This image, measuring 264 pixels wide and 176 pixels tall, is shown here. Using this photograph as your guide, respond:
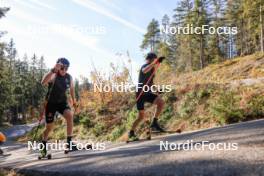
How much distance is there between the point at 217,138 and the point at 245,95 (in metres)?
6.26

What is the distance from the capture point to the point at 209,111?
13.4 m

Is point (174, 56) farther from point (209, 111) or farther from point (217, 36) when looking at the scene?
point (209, 111)

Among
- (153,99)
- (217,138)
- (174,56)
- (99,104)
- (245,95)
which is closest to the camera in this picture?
(217,138)

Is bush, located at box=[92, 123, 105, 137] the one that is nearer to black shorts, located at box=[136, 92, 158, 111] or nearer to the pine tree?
black shorts, located at box=[136, 92, 158, 111]

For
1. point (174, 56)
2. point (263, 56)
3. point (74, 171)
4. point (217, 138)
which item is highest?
point (174, 56)

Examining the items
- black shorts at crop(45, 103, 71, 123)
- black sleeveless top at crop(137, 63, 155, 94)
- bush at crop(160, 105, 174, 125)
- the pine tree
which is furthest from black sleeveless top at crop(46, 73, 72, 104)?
the pine tree

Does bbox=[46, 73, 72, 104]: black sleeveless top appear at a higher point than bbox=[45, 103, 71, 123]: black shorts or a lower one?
higher

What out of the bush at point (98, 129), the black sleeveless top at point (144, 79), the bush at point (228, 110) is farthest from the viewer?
the bush at point (98, 129)

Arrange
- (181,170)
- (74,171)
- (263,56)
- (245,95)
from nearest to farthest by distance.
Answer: (181,170), (74,171), (245,95), (263,56)

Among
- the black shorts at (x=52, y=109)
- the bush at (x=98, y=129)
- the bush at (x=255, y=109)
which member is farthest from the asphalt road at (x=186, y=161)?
the bush at (x=98, y=129)

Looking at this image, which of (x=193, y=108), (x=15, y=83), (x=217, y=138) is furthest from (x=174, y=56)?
(x=217, y=138)

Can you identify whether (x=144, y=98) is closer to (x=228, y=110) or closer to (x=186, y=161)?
(x=228, y=110)

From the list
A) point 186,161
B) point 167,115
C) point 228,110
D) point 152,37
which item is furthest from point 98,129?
point 152,37

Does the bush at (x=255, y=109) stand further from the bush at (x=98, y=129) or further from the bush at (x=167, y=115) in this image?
the bush at (x=98, y=129)
